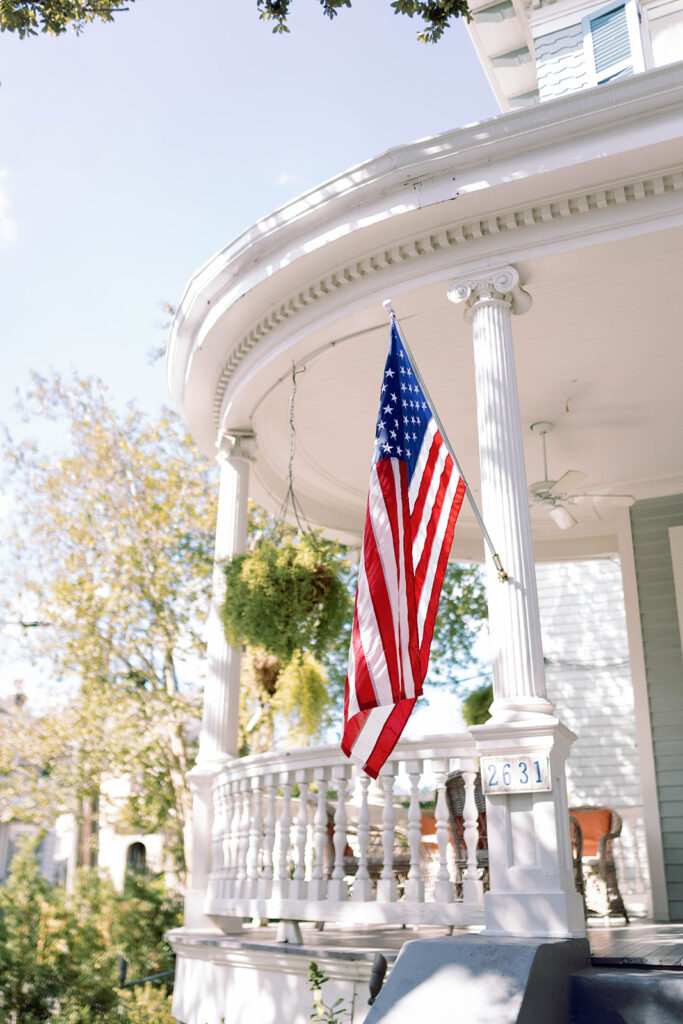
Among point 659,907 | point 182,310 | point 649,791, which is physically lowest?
point 659,907

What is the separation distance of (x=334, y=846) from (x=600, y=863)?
312cm

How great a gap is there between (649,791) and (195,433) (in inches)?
200

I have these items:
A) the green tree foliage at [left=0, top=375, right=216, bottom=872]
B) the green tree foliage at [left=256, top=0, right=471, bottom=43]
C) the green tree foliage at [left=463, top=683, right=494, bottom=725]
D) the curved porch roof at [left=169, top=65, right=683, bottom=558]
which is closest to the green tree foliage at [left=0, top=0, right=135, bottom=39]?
the green tree foliage at [left=256, top=0, right=471, bottom=43]

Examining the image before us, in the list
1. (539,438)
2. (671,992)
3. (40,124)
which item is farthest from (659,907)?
(40,124)

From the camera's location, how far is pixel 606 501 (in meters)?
8.63

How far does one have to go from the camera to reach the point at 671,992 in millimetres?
2928

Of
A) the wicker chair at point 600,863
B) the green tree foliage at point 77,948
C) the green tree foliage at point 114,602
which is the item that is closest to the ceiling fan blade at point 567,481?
the wicker chair at point 600,863

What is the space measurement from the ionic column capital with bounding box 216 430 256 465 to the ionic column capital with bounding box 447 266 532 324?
94.2 inches

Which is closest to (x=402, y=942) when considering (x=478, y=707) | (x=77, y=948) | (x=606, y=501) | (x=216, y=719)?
(x=216, y=719)

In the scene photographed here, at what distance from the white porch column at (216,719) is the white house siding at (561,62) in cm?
482

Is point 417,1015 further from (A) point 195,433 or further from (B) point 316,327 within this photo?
(A) point 195,433

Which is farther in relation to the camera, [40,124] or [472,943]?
[40,124]

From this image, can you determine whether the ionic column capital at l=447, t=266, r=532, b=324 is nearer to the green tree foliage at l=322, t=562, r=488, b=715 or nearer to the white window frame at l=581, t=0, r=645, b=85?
the white window frame at l=581, t=0, r=645, b=85

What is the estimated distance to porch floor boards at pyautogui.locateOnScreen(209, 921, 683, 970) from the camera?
134 inches
